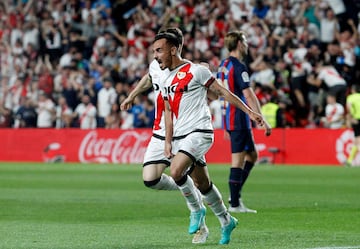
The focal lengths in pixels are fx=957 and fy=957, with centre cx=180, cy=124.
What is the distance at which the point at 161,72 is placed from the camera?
9.71m

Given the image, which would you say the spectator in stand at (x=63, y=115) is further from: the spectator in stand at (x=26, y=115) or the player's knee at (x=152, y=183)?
the player's knee at (x=152, y=183)

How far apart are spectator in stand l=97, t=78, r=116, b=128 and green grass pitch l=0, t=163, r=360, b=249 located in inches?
286

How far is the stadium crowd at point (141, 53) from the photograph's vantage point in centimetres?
2717

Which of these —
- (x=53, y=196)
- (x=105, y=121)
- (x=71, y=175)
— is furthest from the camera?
(x=105, y=121)

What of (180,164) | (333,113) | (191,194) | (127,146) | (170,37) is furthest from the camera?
(127,146)

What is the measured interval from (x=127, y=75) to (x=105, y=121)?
1816mm

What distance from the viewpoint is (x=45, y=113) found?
101ft

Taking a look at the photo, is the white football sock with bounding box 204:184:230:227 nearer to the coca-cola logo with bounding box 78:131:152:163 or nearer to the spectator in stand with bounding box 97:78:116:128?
the coca-cola logo with bounding box 78:131:152:163

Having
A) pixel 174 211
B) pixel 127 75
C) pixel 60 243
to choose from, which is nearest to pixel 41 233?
pixel 60 243

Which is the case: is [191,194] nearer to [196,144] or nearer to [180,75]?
[196,144]

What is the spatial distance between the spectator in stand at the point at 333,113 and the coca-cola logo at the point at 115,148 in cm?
532

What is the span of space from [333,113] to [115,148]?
22.6 feet

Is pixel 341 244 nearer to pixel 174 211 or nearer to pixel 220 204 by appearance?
pixel 220 204

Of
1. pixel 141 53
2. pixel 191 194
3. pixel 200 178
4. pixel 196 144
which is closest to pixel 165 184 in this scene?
pixel 191 194
